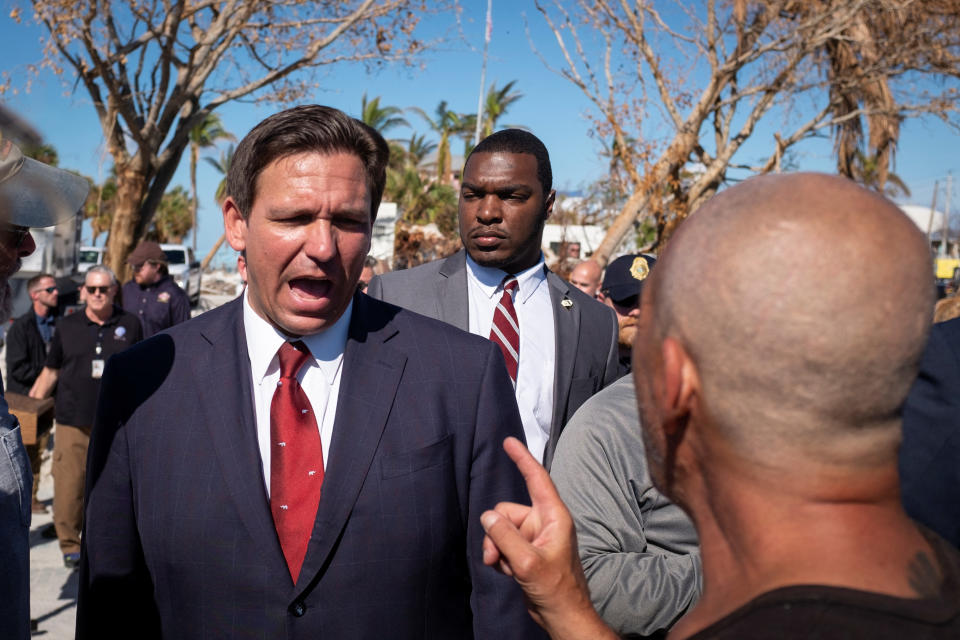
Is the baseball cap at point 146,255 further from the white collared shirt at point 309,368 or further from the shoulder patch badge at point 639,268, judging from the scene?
the white collared shirt at point 309,368

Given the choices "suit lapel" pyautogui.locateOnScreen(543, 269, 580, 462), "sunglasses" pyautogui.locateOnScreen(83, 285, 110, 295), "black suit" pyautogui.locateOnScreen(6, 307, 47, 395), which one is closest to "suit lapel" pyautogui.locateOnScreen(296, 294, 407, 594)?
"suit lapel" pyautogui.locateOnScreen(543, 269, 580, 462)

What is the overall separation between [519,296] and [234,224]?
164 centimetres

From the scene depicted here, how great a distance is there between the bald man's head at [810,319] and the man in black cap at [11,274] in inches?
54.6

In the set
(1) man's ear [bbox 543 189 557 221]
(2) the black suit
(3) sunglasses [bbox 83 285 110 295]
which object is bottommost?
(2) the black suit

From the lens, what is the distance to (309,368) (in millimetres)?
2195

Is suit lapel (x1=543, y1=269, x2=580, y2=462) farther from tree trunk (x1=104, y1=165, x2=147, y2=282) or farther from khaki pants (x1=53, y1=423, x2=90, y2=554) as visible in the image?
tree trunk (x1=104, y1=165, x2=147, y2=282)

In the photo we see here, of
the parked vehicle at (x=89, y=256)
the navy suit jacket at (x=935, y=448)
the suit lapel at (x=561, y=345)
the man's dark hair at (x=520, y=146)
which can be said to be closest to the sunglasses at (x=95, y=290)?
the man's dark hair at (x=520, y=146)

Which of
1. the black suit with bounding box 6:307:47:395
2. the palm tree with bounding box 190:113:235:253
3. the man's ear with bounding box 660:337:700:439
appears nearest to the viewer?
the man's ear with bounding box 660:337:700:439

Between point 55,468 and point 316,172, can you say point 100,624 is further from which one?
point 55,468

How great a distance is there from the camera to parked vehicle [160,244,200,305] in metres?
23.6

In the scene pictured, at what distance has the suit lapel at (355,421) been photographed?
1.93 m

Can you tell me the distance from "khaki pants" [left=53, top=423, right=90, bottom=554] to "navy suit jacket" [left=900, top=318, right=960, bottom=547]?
5.95 meters

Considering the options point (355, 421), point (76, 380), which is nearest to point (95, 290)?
point (76, 380)

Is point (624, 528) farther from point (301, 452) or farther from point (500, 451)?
point (301, 452)
